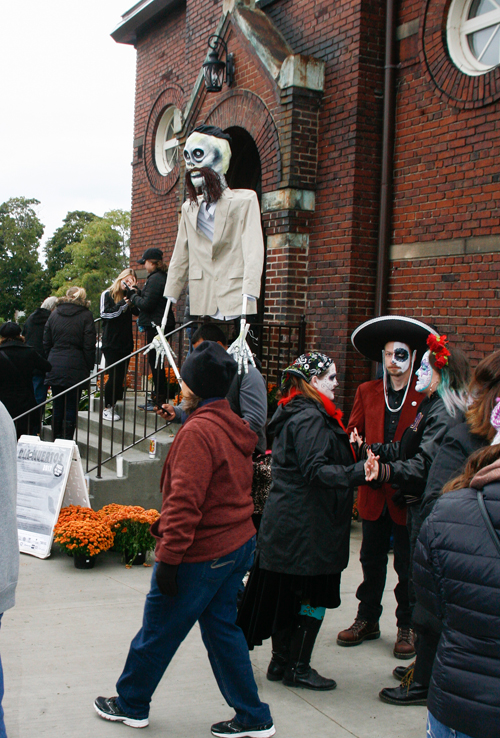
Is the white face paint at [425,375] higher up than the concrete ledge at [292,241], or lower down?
lower down

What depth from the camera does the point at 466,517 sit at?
69.6 inches

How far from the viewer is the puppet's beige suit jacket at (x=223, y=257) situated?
5.21 m

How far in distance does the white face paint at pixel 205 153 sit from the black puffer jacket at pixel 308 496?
243cm

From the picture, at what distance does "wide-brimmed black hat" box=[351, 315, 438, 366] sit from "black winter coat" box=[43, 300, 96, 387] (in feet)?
12.2

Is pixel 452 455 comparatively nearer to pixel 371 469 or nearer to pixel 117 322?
pixel 371 469

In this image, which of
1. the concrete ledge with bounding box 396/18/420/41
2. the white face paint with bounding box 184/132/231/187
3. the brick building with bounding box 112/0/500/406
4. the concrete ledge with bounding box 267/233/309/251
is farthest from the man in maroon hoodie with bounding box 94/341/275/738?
the concrete ledge with bounding box 396/18/420/41

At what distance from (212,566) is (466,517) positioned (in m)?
1.39

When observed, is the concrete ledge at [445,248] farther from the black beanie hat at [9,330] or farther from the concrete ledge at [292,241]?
the black beanie hat at [9,330]

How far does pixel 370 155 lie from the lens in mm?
6930

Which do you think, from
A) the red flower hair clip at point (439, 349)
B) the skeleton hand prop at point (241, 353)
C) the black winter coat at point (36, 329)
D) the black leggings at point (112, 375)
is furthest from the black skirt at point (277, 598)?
the black winter coat at point (36, 329)

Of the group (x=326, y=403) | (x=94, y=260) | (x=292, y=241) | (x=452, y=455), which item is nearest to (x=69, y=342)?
(x=292, y=241)

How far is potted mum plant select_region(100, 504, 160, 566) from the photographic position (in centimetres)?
545

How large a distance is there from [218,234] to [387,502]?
247 centimetres

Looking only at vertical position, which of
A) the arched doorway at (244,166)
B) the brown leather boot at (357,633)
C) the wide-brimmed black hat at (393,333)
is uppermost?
the arched doorway at (244,166)
